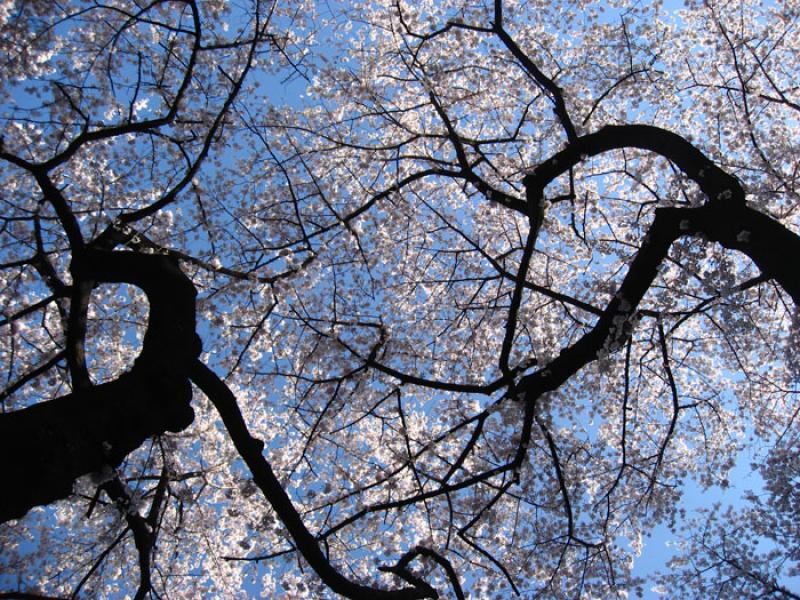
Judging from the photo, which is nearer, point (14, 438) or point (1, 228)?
point (14, 438)

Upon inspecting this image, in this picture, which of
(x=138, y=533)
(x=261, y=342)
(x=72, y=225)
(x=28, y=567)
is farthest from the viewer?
(x=28, y=567)

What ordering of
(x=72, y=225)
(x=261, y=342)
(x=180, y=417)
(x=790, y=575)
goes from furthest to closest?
(x=261, y=342), (x=790, y=575), (x=72, y=225), (x=180, y=417)

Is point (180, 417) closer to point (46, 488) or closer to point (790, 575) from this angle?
point (46, 488)

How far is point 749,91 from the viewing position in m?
8.53

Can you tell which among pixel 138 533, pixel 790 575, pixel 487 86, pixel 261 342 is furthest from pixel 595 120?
pixel 138 533

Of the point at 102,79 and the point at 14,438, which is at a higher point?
the point at 102,79

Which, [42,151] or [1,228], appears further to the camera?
[42,151]

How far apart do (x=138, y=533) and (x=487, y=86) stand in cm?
917

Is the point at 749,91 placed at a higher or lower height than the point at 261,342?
higher

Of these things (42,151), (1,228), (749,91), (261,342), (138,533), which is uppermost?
(749,91)

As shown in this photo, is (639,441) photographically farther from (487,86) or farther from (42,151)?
(42,151)

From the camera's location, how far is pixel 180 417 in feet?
14.7

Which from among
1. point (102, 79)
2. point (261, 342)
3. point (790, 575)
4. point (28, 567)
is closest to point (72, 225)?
point (102, 79)

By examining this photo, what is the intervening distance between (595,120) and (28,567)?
47.0 feet
